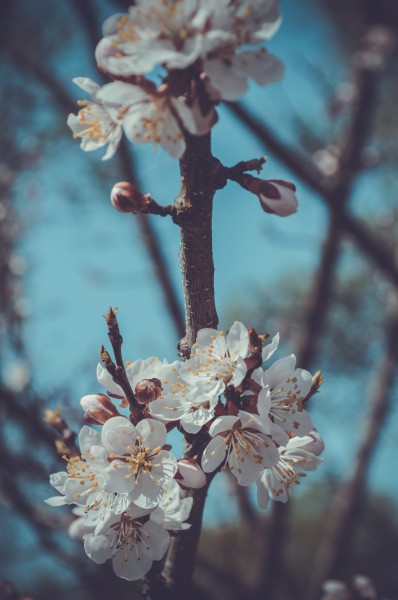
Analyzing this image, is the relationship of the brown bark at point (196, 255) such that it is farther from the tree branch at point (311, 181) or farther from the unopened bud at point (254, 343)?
the tree branch at point (311, 181)

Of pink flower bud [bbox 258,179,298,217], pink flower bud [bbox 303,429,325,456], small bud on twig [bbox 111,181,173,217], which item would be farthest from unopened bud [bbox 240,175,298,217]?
pink flower bud [bbox 303,429,325,456]

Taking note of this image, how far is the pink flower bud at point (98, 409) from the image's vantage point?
0.80 metres

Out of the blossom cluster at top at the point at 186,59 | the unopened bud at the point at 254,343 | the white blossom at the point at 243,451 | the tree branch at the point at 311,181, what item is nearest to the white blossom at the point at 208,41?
the blossom cluster at top at the point at 186,59

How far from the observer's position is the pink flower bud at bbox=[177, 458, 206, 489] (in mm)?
737

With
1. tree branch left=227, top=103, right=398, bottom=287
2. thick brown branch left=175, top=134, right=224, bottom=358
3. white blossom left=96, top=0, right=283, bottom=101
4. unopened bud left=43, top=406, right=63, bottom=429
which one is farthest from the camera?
tree branch left=227, top=103, right=398, bottom=287

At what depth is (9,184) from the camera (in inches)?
134

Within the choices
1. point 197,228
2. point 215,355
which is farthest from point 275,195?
point 215,355

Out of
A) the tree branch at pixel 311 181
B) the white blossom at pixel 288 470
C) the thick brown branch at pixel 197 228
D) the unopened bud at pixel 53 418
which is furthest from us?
the tree branch at pixel 311 181

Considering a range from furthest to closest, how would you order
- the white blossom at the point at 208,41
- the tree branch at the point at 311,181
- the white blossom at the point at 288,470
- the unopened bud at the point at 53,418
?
the tree branch at the point at 311,181, the unopened bud at the point at 53,418, the white blossom at the point at 288,470, the white blossom at the point at 208,41

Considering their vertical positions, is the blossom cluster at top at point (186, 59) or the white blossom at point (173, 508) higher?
the blossom cluster at top at point (186, 59)

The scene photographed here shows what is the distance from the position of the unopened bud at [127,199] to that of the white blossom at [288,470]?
41 cm

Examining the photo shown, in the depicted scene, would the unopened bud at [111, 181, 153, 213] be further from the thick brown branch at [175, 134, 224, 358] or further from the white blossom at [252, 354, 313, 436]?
the white blossom at [252, 354, 313, 436]

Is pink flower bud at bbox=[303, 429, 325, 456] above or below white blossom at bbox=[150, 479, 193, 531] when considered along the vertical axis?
above

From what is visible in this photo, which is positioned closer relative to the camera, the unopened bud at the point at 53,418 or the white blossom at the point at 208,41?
the white blossom at the point at 208,41
